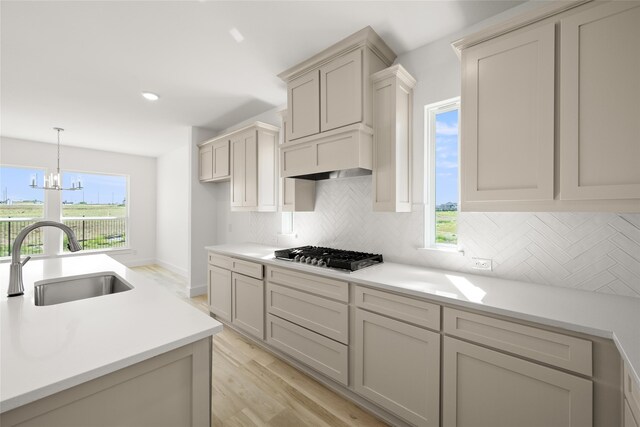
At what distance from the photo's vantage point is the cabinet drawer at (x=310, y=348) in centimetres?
207

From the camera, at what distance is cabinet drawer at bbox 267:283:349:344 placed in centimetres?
206

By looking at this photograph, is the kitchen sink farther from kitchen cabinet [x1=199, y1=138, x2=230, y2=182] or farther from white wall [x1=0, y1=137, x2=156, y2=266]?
white wall [x1=0, y1=137, x2=156, y2=266]

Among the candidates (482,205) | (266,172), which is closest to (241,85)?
(266,172)

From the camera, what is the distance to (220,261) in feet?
10.8

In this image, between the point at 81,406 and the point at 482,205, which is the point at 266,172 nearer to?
the point at 482,205

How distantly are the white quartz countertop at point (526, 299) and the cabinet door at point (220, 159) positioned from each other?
8.25 feet

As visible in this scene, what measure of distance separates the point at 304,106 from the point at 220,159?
2.06 meters

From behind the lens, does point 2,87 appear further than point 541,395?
Yes

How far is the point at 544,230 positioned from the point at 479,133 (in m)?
0.77

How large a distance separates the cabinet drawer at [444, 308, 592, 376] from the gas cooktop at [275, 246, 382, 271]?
30.2 inches

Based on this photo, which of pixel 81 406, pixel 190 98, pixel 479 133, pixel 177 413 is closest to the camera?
pixel 81 406

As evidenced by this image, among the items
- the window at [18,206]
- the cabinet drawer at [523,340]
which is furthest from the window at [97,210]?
the cabinet drawer at [523,340]

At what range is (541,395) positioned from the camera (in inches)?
50.4

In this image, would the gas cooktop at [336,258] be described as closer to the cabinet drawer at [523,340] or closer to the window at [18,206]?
the cabinet drawer at [523,340]
